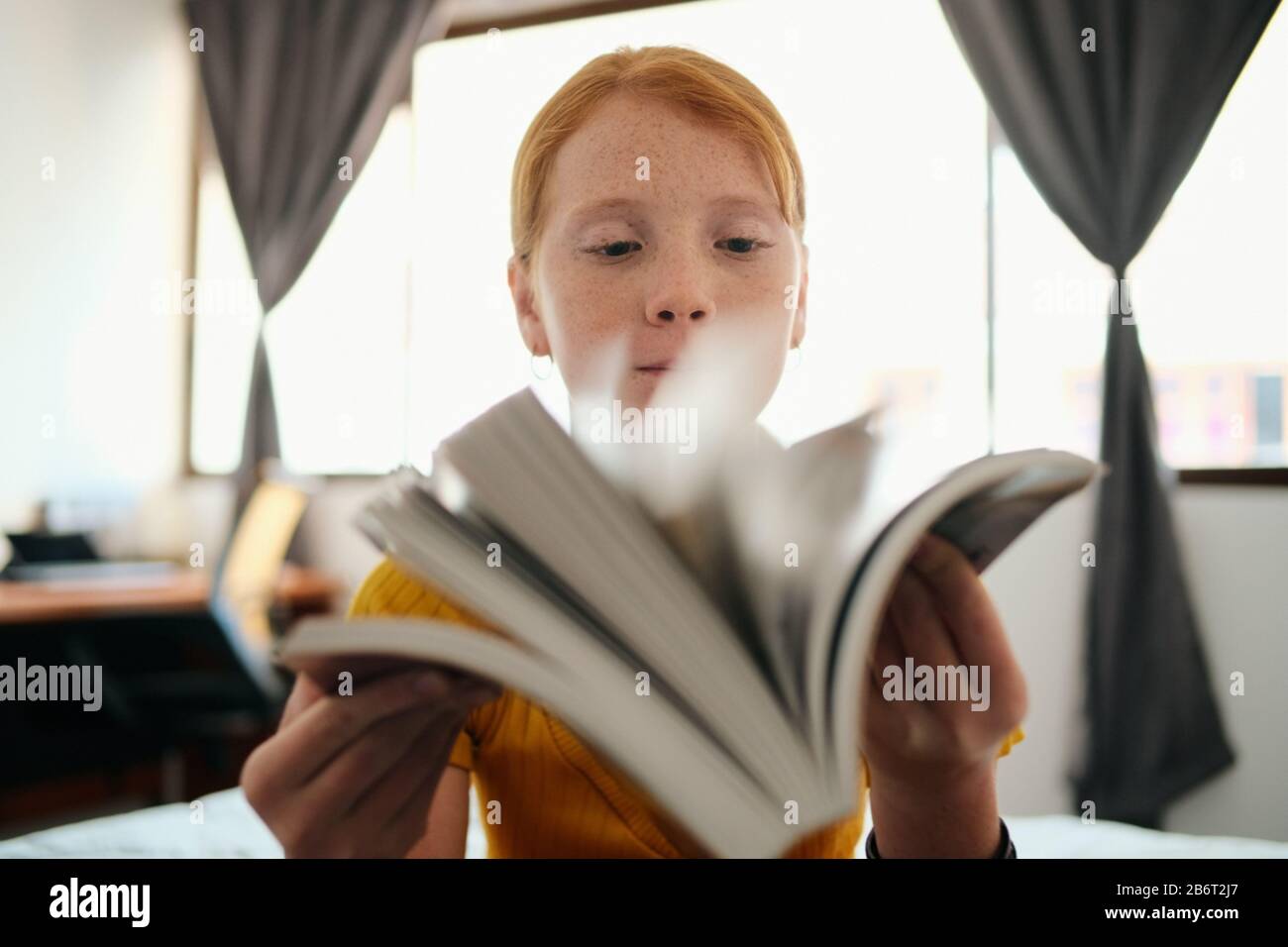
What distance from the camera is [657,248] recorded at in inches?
14.2

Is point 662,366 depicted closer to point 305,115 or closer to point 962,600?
point 962,600

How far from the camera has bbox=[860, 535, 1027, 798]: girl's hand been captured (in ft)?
0.79

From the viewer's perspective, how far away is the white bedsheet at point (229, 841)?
53 cm

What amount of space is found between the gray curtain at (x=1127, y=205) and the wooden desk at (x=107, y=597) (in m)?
1.55

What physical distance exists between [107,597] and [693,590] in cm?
155

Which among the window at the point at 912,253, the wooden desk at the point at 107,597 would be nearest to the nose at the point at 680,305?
the window at the point at 912,253

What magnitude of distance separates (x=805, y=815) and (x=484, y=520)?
103mm

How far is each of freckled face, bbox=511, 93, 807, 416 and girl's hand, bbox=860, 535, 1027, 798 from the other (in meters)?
0.15

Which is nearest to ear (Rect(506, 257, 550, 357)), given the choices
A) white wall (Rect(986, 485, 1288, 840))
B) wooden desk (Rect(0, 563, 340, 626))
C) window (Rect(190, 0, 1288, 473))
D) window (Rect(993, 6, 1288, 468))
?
window (Rect(190, 0, 1288, 473))

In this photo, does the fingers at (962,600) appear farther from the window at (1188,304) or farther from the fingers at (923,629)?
the window at (1188,304)

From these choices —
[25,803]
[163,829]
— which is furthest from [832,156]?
[25,803]

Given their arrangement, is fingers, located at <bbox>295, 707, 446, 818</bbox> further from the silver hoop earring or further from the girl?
the silver hoop earring

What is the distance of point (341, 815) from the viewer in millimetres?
263

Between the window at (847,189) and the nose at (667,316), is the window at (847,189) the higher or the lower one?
the higher one
